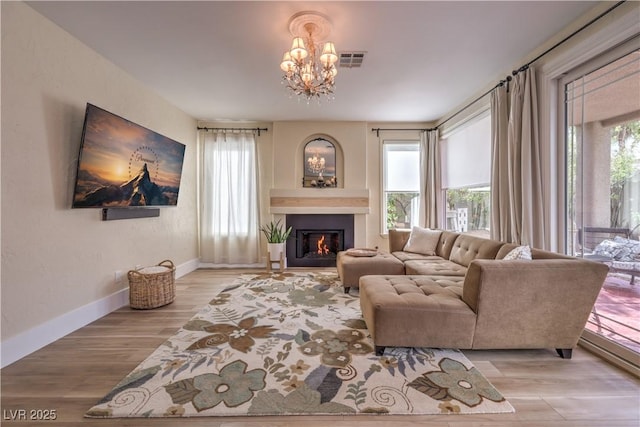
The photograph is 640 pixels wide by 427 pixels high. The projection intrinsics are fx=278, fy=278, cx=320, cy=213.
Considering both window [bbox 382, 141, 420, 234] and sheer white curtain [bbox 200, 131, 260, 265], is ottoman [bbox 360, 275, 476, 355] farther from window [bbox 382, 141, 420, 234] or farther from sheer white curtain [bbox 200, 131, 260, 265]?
sheer white curtain [bbox 200, 131, 260, 265]

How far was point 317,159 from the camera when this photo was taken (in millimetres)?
5309

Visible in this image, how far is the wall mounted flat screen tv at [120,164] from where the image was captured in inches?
100

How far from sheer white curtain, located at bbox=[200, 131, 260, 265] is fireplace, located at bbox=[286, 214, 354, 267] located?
2.20 ft

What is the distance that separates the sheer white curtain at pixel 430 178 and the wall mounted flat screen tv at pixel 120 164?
164 inches

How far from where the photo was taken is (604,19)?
2.14 m

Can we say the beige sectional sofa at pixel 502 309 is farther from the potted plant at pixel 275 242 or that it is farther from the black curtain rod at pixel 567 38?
the potted plant at pixel 275 242

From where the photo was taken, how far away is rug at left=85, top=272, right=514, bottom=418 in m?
1.59

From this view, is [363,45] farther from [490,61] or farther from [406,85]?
[490,61]

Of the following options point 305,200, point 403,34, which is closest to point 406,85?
point 403,34

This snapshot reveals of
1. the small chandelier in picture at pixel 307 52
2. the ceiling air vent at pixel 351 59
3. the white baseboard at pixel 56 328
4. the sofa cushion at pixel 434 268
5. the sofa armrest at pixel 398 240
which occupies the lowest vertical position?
the white baseboard at pixel 56 328

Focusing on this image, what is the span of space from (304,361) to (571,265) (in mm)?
1999

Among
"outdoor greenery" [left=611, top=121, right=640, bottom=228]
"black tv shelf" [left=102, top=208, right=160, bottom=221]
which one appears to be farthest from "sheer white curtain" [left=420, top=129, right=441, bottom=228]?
"black tv shelf" [left=102, top=208, right=160, bottom=221]

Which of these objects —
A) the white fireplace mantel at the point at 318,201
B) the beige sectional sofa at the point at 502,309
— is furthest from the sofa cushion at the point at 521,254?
the white fireplace mantel at the point at 318,201

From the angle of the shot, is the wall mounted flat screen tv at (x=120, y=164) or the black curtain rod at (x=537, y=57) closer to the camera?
the black curtain rod at (x=537, y=57)
